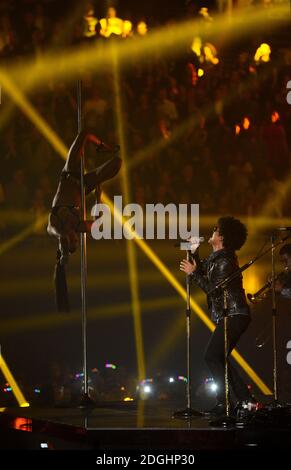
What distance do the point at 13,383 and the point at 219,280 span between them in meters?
2.87

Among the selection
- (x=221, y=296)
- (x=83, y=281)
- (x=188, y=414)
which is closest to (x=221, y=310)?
(x=221, y=296)

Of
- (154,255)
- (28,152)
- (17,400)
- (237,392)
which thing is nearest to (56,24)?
(28,152)

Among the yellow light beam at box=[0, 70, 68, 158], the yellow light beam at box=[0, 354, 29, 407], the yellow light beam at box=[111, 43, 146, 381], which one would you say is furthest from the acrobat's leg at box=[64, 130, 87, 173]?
the yellow light beam at box=[0, 354, 29, 407]

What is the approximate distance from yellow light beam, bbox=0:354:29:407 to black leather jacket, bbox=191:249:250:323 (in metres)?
2.68

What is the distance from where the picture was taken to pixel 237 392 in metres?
5.21

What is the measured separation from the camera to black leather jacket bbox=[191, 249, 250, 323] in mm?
5109

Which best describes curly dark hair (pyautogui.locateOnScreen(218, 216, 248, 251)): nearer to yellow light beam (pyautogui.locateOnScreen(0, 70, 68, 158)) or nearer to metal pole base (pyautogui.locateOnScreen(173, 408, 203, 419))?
metal pole base (pyautogui.locateOnScreen(173, 408, 203, 419))

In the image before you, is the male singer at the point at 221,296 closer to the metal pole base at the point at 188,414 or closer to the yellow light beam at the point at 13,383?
the metal pole base at the point at 188,414

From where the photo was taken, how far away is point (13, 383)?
7.43m

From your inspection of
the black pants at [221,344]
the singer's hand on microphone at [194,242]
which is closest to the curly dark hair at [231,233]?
the singer's hand on microphone at [194,242]

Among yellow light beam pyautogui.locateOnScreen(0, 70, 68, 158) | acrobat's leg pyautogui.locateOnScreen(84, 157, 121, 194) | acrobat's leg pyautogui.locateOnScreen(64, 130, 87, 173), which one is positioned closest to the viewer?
acrobat's leg pyautogui.locateOnScreen(64, 130, 87, 173)

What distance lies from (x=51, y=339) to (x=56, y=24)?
2704 mm

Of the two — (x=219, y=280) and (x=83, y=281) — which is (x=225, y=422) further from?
(x=83, y=281)

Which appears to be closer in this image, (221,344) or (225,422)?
(225,422)
